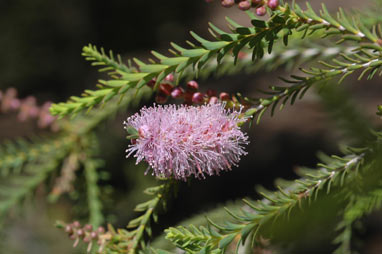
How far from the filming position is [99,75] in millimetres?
3299

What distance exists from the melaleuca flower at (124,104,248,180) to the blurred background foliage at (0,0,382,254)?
1536 millimetres

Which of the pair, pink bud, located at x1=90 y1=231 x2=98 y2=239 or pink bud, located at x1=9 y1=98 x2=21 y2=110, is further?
pink bud, located at x1=9 y1=98 x2=21 y2=110

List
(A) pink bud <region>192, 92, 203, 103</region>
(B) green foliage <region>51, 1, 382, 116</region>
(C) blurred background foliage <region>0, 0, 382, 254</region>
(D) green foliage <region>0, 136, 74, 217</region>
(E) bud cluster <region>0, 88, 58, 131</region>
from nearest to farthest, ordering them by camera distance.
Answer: (B) green foliage <region>51, 1, 382, 116</region>
(A) pink bud <region>192, 92, 203, 103</region>
(D) green foliage <region>0, 136, 74, 217</region>
(E) bud cluster <region>0, 88, 58, 131</region>
(C) blurred background foliage <region>0, 0, 382, 254</region>

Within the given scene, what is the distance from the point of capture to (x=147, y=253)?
0.78 meters

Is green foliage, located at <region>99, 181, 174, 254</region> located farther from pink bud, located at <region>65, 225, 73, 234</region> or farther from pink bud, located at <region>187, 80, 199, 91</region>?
pink bud, located at <region>187, 80, 199, 91</region>

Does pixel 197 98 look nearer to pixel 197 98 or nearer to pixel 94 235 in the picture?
pixel 197 98

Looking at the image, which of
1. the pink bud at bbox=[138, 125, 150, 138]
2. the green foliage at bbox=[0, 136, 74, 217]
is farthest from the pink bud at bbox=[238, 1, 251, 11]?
the green foliage at bbox=[0, 136, 74, 217]

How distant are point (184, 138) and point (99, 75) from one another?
273 cm

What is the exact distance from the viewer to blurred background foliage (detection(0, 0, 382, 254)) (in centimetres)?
266

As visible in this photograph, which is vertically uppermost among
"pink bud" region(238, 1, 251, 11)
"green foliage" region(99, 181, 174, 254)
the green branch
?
"pink bud" region(238, 1, 251, 11)

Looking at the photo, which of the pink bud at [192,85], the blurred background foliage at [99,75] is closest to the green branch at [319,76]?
the pink bud at [192,85]

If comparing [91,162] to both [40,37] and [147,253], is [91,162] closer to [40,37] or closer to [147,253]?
[147,253]

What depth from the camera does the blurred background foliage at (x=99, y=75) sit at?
2656mm

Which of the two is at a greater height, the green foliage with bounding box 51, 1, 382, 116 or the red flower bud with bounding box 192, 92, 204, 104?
the green foliage with bounding box 51, 1, 382, 116
